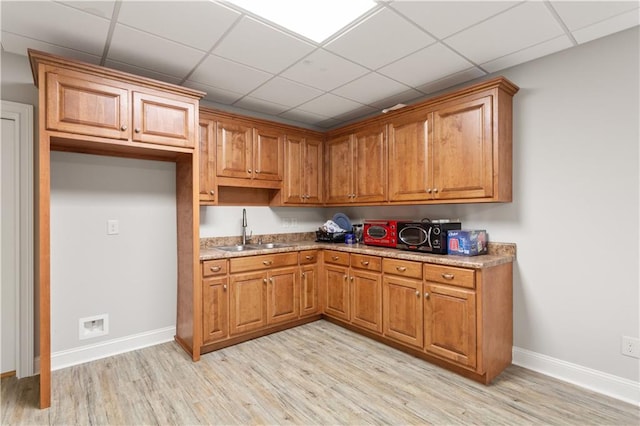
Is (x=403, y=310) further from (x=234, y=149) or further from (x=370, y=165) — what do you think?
(x=234, y=149)

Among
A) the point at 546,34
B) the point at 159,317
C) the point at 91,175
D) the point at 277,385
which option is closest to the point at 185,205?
the point at 91,175

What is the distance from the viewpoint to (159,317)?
3.17 meters

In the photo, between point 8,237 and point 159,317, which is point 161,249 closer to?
point 159,317

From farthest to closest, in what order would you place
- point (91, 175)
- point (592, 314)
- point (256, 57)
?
point (91, 175), point (256, 57), point (592, 314)

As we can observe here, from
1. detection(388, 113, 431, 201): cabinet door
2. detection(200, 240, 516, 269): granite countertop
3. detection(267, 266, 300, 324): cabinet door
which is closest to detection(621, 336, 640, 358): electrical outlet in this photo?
detection(200, 240, 516, 269): granite countertop

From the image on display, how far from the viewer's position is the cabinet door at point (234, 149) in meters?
3.31

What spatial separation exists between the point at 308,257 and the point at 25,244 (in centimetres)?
241

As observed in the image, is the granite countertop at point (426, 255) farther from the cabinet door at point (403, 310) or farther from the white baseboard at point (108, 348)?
the white baseboard at point (108, 348)

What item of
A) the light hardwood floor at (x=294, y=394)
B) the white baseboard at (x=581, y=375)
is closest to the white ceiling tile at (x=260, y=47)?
the light hardwood floor at (x=294, y=394)

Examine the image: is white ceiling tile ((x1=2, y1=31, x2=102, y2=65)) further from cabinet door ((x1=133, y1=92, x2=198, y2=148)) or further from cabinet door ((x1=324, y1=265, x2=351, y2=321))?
cabinet door ((x1=324, y1=265, x2=351, y2=321))

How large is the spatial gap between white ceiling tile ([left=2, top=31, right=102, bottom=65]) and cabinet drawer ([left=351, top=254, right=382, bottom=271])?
2.76 m

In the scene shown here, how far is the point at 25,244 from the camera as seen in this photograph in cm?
248

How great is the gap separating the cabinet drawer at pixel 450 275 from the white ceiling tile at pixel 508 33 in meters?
1.64

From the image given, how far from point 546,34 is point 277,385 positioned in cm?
311
